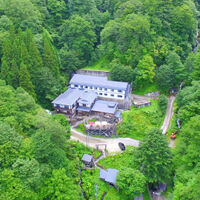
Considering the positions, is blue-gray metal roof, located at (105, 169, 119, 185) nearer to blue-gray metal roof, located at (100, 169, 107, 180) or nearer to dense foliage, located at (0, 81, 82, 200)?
blue-gray metal roof, located at (100, 169, 107, 180)

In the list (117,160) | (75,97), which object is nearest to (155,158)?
(117,160)

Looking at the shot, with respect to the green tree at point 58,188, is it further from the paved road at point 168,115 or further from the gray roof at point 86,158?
the paved road at point 168,115

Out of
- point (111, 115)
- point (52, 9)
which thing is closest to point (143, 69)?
point (111, 115)

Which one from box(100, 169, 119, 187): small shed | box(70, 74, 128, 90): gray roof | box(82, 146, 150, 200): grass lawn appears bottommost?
box(82, 146, 150, 200): grass lawn

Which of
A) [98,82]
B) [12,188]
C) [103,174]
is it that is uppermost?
[12,188]

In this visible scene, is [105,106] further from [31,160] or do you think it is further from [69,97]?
[31,160]

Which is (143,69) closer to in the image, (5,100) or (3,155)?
(5,100)

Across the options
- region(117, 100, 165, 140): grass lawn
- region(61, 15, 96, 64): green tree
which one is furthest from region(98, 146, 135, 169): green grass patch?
region(61, 15, 96, 64): green tree
